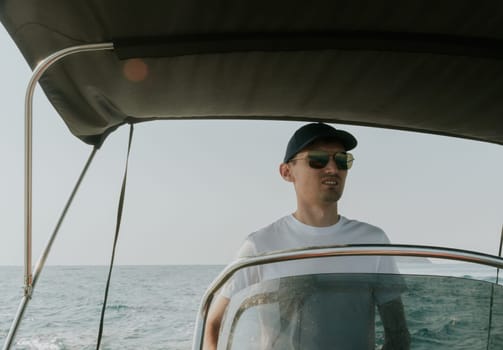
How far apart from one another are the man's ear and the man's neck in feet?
0.67

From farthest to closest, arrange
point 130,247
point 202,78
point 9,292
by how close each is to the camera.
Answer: point 130,247
point 9,292
point 202,78

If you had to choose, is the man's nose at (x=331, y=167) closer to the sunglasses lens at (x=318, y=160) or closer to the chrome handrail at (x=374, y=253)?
the sunglasses lens at (x=318, y=160)

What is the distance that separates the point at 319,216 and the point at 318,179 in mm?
137

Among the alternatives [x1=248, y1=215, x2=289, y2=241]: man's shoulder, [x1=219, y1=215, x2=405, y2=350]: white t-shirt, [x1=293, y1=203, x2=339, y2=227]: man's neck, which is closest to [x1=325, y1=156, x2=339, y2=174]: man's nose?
[x1=293, y1=203, x2=339, y2=227]: man's neck

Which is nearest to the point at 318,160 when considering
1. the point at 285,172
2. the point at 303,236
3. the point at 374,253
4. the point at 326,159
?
the point at 326,159

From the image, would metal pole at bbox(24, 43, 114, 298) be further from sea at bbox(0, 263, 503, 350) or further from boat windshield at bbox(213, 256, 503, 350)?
boat windshield at bbox(213, 256, 503, 350)

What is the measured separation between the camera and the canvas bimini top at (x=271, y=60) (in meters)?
1.49

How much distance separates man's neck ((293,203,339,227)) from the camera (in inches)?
68.4

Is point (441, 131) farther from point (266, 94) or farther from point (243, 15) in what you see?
point (243, 15)

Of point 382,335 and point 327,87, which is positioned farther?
point 327,87

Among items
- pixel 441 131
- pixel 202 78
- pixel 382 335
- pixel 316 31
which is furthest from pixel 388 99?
pixel 382 335

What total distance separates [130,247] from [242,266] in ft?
151

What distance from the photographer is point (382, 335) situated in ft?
2.92

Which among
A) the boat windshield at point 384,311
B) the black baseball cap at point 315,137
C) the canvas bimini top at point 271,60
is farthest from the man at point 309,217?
the canvas bimini top at point 271,60
